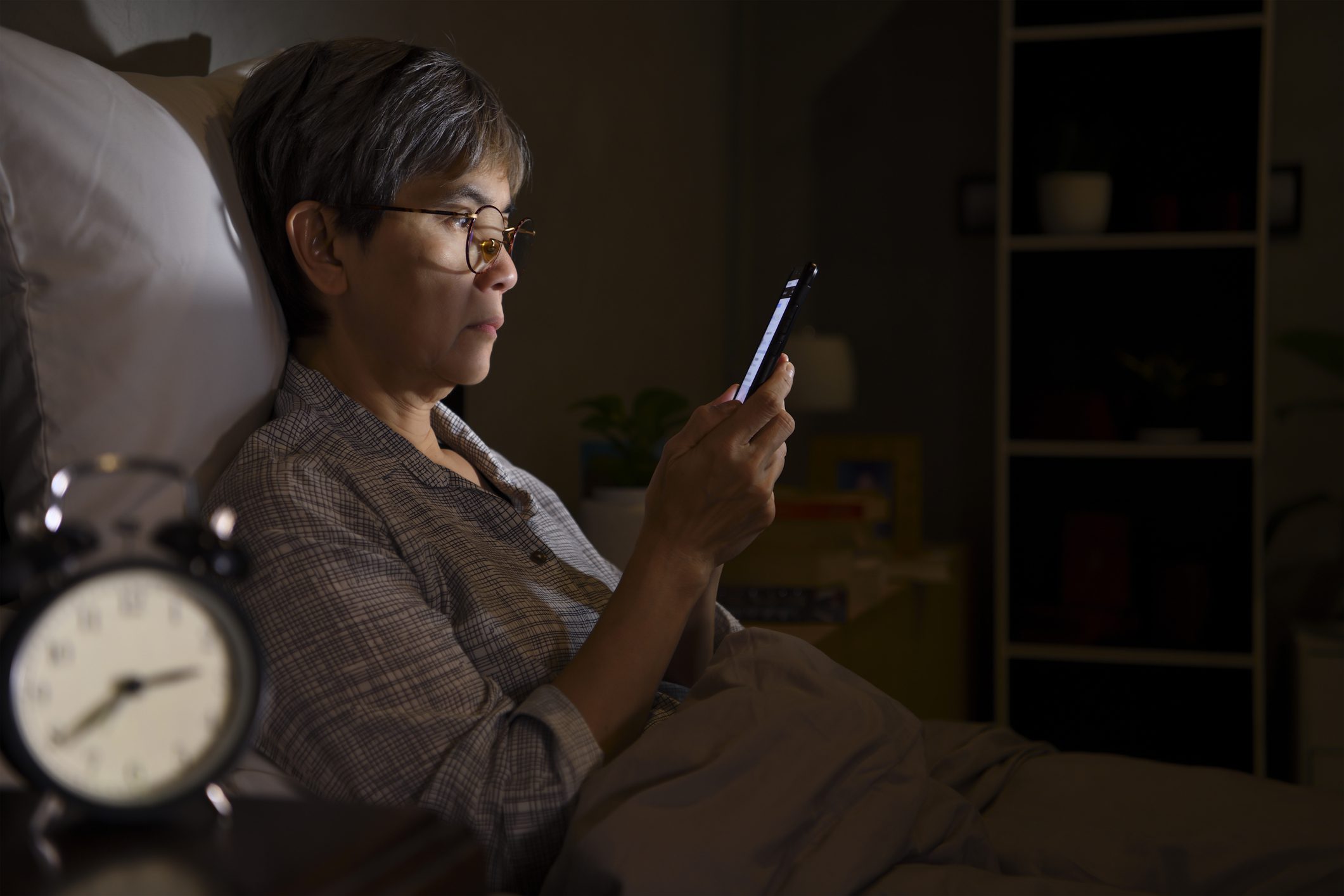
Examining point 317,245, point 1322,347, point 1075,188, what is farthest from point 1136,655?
point 317,245

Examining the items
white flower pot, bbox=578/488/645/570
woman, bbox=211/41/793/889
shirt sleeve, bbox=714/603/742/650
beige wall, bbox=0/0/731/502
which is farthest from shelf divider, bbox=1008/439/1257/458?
woman, bbox=211/41/793/889

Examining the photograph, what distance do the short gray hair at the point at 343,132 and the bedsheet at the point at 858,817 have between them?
529 mm

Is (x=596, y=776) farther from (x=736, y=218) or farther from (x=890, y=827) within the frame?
(x=736, y=218)

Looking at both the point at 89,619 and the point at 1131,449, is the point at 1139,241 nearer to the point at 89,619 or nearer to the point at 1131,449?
the point at 1131,449

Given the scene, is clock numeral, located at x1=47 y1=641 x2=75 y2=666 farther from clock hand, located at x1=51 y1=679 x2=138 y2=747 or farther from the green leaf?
the green leaf

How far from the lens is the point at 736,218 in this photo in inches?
128

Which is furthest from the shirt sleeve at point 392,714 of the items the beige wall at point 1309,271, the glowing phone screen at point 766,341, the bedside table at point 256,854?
the beige wall at point 1309,271

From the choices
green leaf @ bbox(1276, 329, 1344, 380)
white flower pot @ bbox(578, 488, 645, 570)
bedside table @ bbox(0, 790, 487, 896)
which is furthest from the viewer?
green leaf @ bbox(1276, 329, 1344, 380)

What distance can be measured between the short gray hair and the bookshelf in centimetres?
184

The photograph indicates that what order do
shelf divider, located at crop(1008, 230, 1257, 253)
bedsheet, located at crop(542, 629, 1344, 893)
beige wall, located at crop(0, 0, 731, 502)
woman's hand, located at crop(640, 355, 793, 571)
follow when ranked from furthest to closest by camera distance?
shelf divider, located at crop(1008, 230, 1257, 253) → beige wall, located at crop(0, 0, 731, 502) → woman's hand, located at crop(640, 355, 793, 571) → bedsheet, located at crop(542, 629, 1344, 893)

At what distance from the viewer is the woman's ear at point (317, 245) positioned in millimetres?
1053

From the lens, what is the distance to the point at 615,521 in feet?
5.55

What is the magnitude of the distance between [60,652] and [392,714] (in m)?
0.33

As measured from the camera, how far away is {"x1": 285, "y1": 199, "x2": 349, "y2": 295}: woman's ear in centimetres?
105
